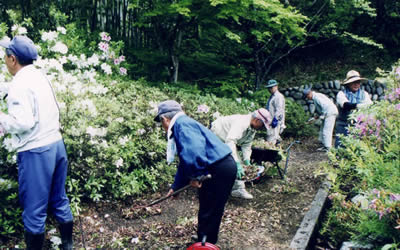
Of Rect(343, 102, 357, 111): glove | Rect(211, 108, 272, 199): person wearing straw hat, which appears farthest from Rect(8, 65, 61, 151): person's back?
Rect(343, 102, 357, 111): glove

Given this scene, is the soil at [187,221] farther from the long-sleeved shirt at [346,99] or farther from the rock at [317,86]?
the rock at [317,86]

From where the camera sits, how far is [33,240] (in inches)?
120

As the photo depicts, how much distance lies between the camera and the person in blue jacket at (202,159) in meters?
3.05

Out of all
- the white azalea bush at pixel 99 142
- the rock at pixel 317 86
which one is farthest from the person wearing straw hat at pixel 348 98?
the rock at pixel 317 86

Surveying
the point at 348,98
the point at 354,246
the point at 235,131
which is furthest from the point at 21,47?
the point at 348,98

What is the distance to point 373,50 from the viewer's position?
1338cm

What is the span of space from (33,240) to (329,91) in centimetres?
1145

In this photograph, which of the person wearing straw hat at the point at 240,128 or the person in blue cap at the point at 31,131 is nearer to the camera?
the person in blue cap at the point at 31,131

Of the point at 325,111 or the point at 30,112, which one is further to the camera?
the point at 325,111

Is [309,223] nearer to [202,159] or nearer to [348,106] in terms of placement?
[202,159]

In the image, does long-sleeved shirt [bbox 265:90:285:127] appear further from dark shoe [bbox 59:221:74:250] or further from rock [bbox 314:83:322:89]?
dark shoe [bbox 59:221:74:250]

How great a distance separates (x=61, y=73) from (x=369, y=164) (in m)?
4.11

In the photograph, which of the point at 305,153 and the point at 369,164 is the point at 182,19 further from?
the point at 369,164

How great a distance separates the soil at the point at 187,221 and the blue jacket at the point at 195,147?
1.37 metres
